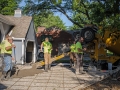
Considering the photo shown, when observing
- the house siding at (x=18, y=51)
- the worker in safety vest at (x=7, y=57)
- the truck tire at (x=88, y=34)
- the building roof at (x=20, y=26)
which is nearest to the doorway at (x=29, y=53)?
the building roof at (x=20, y=26)

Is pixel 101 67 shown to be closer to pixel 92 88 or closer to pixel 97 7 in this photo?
pixel 97 7

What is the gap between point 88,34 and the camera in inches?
436

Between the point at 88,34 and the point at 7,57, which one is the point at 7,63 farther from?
the point at 88,34

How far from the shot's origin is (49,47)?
36.0ft

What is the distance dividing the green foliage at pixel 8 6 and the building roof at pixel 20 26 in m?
16.6

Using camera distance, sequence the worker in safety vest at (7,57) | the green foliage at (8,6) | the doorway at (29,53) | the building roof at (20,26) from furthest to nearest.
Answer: the green foliage at (8,6)
the doorway at (29,53)
the building roof at (20,26)
the worker in safety vest at (7,57)

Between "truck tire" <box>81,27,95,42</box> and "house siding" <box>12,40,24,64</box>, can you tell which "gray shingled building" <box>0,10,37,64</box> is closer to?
"house siding" <box>12,40,24,64</box>

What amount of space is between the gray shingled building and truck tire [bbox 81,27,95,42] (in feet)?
18.8

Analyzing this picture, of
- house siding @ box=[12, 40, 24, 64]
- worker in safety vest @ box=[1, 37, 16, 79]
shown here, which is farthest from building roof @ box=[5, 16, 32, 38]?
worker in safety vest @ box=[1, 37, 16, 79]

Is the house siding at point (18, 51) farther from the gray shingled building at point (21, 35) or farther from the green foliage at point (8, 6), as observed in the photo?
the green foliage at point (8, 6)

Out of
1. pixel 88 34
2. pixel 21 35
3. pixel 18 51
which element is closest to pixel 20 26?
pixel 21 35

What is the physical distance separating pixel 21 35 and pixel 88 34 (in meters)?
6.25

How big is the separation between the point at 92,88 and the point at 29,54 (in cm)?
1268

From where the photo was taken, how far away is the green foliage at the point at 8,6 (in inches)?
1340
